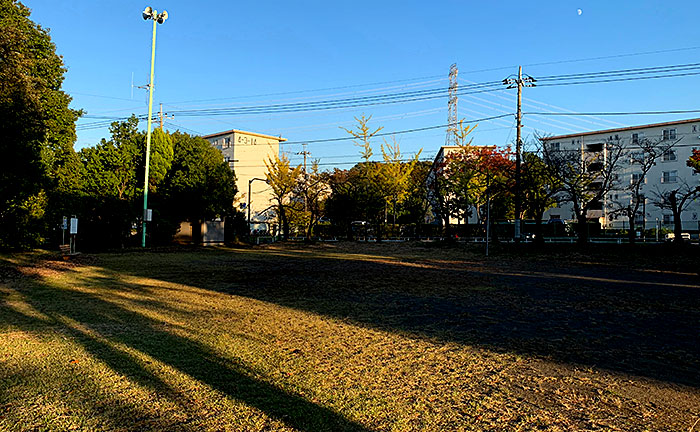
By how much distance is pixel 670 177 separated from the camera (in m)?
48.5

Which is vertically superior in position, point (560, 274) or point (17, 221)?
point (17, 221)

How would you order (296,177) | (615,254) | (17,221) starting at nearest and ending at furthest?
(17,221)
(615,254)
(296,177)

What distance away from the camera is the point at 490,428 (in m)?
3.04

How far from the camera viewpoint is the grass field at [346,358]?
10.6 ft

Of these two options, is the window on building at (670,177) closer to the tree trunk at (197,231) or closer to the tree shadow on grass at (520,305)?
the tree shadow on grass at (520,305)

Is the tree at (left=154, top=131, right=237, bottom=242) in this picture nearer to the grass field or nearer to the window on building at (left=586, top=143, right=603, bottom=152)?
the grass field

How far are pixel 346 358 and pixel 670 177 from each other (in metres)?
56.2

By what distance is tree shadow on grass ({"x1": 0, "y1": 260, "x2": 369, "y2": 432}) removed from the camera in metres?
3.24

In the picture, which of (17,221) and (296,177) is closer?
(17,221)

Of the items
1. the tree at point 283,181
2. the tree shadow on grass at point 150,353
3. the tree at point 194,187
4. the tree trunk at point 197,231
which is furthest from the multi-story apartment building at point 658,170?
the tree shadow on grass at point 150,353

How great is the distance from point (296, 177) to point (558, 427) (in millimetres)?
35472

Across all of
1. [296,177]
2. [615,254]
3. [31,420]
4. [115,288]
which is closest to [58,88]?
[115,288]

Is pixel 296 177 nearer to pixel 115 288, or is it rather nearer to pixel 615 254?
pixel 615 254

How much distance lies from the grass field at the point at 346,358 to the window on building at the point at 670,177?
4739cm
